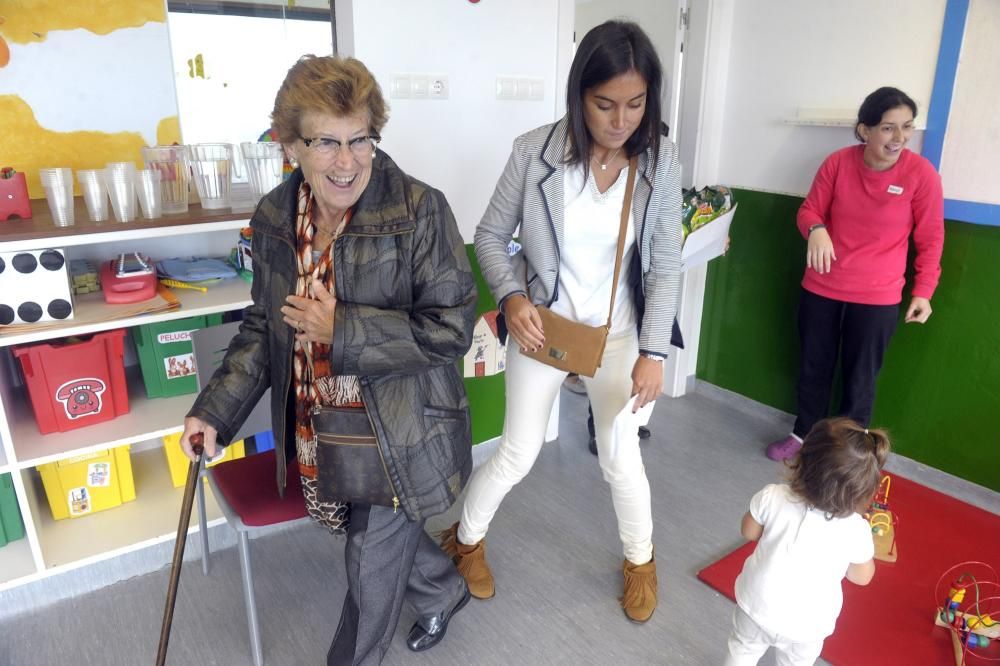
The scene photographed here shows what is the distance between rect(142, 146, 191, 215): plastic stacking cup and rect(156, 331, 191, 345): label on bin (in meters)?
0.40

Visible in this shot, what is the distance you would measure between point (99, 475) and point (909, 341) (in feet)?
9.68

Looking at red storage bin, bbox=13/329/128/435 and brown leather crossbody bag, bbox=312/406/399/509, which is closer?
brown leather crossbody bag, bbox=312/406/399/509

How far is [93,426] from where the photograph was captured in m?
2.20

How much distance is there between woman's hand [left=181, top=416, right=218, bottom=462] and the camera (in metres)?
1.57

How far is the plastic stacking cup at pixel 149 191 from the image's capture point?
2.03 m

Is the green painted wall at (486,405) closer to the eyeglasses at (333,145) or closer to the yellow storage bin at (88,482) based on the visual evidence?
the yellow storage bin at (88,482)

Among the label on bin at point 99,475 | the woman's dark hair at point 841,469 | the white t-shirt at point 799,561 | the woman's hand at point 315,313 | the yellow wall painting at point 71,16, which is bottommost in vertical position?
the label on bin at point 99,475

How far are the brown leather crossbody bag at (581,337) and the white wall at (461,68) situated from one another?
36.0 inches

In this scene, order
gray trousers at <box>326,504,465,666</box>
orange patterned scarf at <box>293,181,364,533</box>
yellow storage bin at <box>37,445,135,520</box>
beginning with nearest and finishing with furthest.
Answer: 1. orange patterned scarf at <box>293,181,364,533</box>
2. gray trousers at <box>326,504,465,666</box>
3. yellow storage bin at <box>37,445,135,520</box>

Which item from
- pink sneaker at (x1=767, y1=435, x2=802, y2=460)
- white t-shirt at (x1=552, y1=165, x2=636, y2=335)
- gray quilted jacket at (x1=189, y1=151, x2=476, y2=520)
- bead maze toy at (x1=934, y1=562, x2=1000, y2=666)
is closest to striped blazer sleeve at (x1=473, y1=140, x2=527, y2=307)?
white t-shirt at (x1=552, y1=165, x2=636, y2=335)

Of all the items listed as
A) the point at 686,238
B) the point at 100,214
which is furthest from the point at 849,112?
the point at 100,214

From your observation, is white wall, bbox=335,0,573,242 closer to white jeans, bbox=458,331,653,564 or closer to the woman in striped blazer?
the woman in striped blazer

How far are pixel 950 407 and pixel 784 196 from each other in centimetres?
107

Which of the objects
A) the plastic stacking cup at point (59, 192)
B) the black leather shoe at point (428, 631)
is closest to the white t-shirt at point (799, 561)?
the black leather shoe at point (428, 631)
